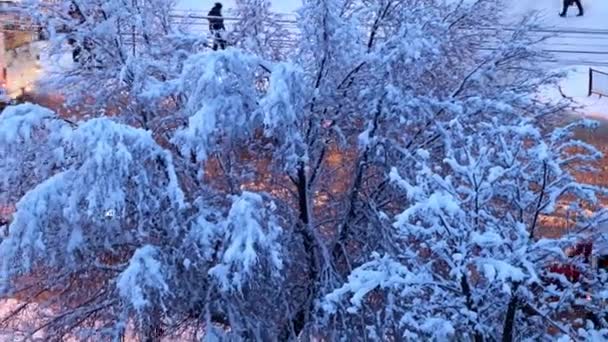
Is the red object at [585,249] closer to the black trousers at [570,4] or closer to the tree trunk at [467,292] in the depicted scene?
the tree trunk at [467,292]

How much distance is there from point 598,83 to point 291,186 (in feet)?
48.9

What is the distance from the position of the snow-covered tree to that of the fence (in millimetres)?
11289

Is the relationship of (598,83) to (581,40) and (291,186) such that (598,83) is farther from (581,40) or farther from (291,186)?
(291,186)

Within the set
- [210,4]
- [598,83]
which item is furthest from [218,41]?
[210,4]

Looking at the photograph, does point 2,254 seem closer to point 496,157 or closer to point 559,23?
point 496,157

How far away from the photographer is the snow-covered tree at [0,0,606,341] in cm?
707

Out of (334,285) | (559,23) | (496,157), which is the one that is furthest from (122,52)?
(559,23)

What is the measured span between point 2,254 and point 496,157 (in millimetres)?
4851

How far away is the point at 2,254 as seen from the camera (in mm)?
8570

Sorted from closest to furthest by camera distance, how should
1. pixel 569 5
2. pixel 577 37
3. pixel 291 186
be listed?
pixel 291 186 < pixel 577 37 < pixel 569 5

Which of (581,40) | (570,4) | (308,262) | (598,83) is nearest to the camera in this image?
(308,262)

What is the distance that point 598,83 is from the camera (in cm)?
2244

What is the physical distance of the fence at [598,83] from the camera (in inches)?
864

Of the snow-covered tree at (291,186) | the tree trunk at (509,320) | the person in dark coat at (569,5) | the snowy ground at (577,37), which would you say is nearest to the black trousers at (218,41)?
the snow-covered tree at (291,186)
